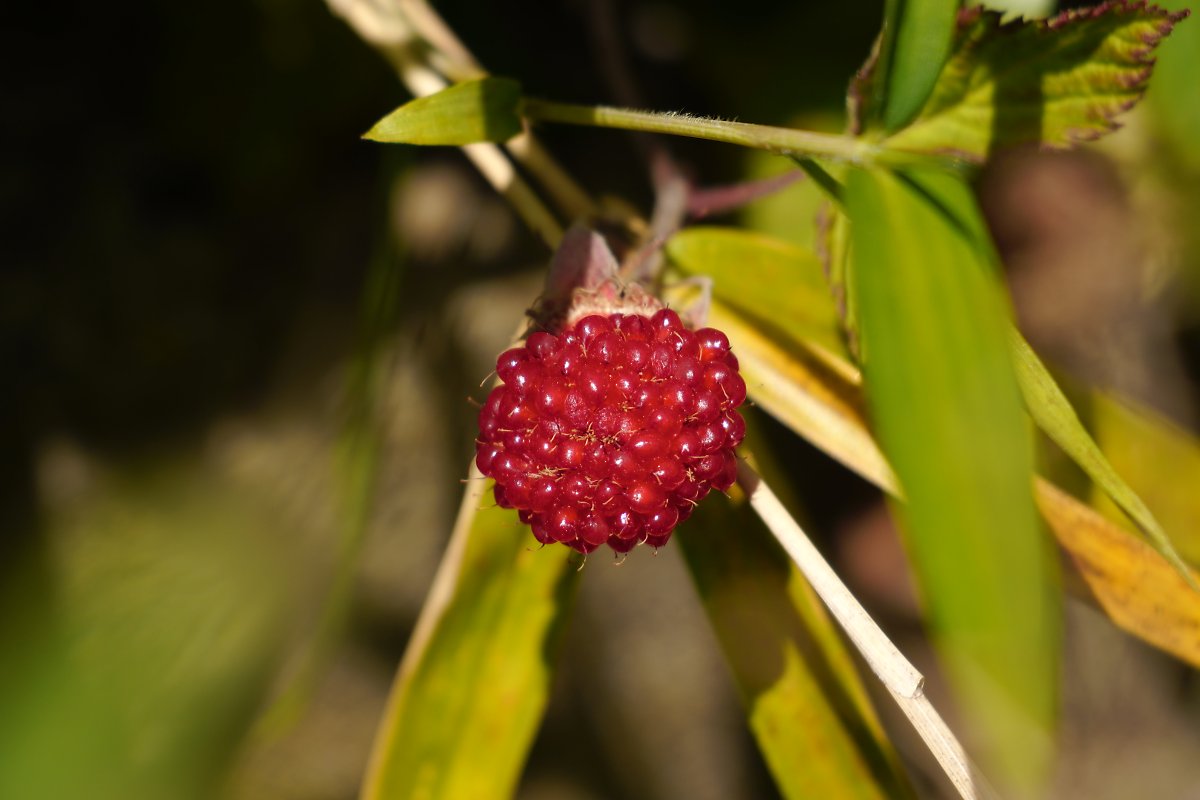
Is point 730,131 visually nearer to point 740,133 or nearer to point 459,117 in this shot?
point 740,133

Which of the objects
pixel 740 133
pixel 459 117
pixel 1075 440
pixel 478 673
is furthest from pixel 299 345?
pixel 1075 440

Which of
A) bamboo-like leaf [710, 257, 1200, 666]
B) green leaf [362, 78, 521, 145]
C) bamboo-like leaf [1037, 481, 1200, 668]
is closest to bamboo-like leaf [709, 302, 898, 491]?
bamboo-like leaf [710, 257, 1200, 666]

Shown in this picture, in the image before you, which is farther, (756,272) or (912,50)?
(756,272)

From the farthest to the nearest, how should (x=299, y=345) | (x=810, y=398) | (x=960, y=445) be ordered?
(x=299, y=345) < (x=810, y=398) < (x=960, y=445)

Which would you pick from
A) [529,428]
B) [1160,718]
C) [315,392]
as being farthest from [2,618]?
[1160,718]

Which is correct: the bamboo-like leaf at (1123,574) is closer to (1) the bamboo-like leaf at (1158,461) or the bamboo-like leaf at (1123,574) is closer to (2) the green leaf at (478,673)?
(1) the bamboo-like leaf at (1158,461)

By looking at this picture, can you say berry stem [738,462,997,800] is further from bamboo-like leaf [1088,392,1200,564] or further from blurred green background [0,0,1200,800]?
blurred green background [0,0,1200,800]
